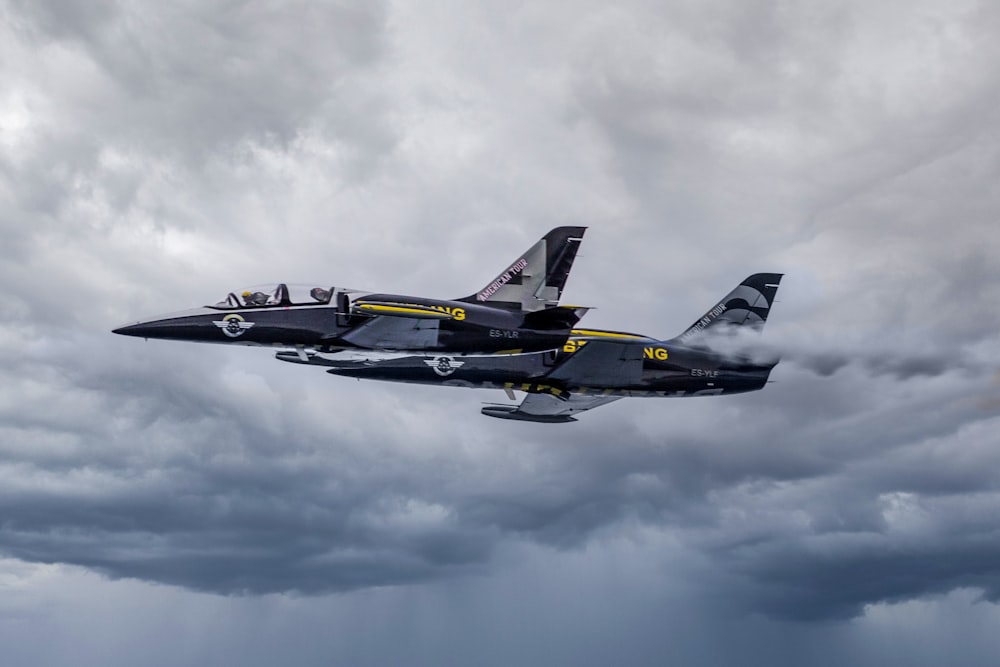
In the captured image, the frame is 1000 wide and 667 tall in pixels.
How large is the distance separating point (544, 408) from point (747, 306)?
19.1 m

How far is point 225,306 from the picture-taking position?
206ft

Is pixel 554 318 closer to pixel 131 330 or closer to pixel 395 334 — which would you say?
pixel 395 334

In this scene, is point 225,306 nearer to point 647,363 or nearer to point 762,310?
point 647,363

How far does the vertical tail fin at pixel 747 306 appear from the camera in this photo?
8306 centimetres

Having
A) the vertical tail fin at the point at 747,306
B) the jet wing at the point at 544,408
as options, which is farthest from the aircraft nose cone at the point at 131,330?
the vertical tail fin at the point at 747,306

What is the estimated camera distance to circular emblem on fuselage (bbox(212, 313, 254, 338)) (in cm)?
6194

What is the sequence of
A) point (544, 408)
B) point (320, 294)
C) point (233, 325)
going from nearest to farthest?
point (233, 325), point (320, 294), point (544, 408)

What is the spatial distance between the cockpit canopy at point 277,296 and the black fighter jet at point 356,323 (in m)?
0.06

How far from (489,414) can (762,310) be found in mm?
24410

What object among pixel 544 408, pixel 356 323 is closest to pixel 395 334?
pixel 356 323

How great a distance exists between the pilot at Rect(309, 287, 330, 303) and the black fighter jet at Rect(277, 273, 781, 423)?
22.8 feet

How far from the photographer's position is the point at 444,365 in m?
74.8

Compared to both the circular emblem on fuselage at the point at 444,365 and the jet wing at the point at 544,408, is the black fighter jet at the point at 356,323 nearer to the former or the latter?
the circular emblem on fuselage at the point at 444,365

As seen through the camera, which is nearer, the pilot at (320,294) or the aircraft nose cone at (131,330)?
the aircraft nose cone at (131,330)
